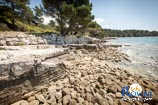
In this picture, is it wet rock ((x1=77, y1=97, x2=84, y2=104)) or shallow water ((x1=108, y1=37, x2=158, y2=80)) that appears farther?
shallow water ((x1=108, y1=37, x2=158, y2=80))

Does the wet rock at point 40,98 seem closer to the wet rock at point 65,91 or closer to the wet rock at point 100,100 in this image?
the wet rock at point 65,91

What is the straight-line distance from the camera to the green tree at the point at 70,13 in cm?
1166

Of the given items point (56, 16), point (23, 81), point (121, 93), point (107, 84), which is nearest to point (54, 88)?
point (23, 81)

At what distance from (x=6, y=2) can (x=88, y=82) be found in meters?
21.7

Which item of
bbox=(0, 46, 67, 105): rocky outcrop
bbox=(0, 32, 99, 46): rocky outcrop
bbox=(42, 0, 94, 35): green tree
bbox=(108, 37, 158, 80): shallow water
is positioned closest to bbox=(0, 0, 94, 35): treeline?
bbox=(42, 0, 94, 35): green tree

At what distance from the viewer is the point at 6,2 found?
1688 cm

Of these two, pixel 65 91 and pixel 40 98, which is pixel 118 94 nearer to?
pixel 65 91

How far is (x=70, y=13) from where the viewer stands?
11109 millimetres

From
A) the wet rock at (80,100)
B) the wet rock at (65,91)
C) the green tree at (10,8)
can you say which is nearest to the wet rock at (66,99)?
the wet rock at (65,91)

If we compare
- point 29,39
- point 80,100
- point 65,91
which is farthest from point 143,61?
point 29,39

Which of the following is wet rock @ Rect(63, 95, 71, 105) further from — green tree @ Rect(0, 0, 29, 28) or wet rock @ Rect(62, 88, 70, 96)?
green tree @ Rect(0, 0, 29, 28)

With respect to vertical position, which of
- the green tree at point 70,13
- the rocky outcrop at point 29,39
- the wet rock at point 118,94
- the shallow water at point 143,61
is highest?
the green tree at point 70,13

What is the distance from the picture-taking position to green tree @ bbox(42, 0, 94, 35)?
11656mm

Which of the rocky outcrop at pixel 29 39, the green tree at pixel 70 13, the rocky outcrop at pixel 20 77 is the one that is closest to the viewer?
the rocky outcrop at pixel 20 77
